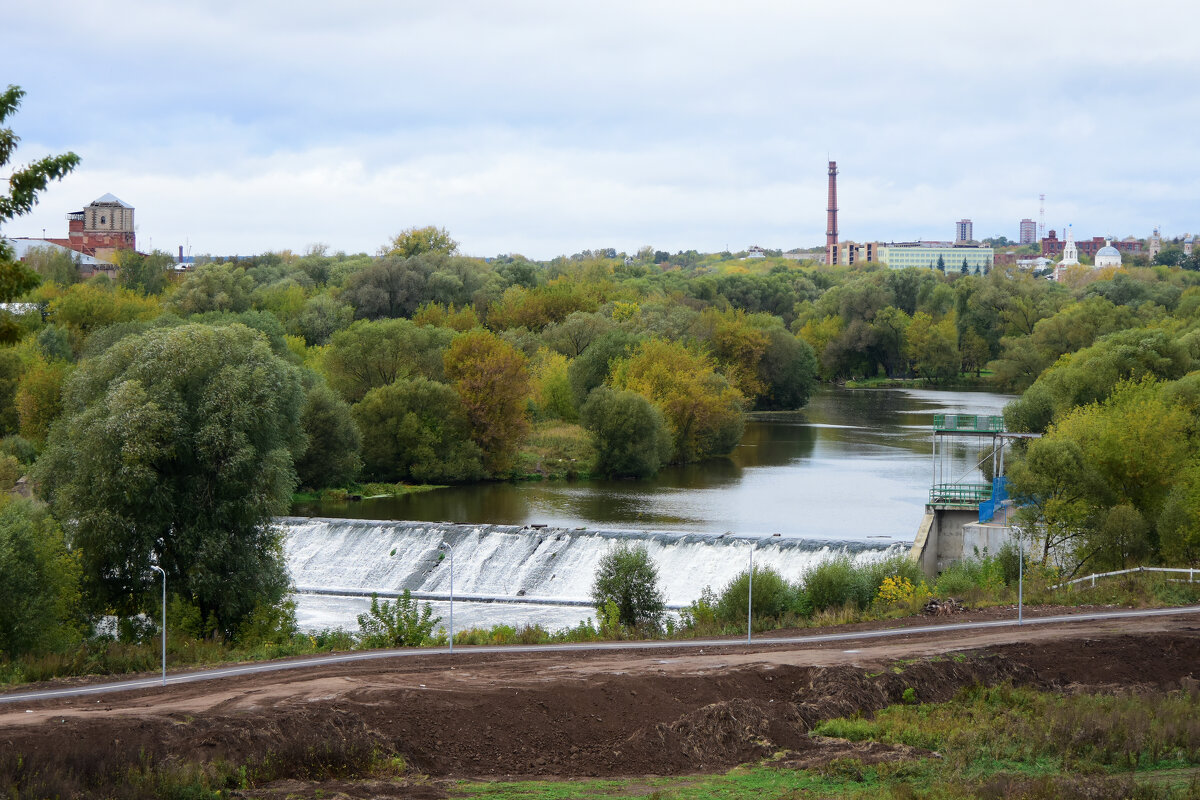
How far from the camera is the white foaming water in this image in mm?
33062

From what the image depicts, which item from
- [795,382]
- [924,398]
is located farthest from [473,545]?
[924,398]

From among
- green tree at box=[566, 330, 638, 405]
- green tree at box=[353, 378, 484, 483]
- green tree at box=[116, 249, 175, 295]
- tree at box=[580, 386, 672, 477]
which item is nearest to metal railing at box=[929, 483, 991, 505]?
tree at box=[580, 386, 672, 477]

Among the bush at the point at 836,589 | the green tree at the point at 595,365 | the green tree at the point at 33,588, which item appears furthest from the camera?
the green tree at the point at 595,365

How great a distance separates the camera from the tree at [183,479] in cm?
2598

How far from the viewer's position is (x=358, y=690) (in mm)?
17641

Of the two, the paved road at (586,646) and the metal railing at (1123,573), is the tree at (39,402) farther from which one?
the metal railing at (1123,573)

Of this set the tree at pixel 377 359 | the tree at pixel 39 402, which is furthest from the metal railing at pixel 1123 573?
the tree at pixel 39 402

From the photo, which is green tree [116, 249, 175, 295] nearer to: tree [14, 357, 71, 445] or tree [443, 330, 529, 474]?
tree [14, 357, 71, 445]

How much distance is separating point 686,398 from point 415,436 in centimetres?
1348

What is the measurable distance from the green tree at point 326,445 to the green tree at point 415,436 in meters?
2.53

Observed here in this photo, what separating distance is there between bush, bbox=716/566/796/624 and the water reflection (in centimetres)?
1127

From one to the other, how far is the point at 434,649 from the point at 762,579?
7.41 m

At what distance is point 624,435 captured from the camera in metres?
52.4

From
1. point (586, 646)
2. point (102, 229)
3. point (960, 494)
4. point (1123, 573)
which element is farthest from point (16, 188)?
point (102, 229)
